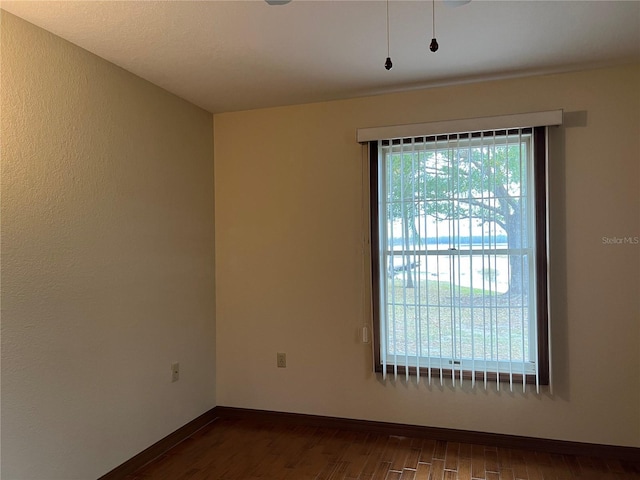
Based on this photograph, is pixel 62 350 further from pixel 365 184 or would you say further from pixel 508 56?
pixel 508 56

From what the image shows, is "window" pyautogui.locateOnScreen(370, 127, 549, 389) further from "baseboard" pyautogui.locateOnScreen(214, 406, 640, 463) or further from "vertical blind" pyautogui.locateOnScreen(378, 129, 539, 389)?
"baseboard" pyautogui.locateOnScreen(214, 406, 640, 463)

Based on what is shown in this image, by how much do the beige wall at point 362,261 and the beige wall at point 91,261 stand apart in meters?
0.35

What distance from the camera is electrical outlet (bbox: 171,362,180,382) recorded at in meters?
3.20

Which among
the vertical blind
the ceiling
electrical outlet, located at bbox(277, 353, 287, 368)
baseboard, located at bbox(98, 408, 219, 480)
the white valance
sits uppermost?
the ceiling

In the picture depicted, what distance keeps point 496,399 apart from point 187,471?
1.93 m

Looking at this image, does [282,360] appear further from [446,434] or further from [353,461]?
[446,434]

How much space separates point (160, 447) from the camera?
9.98 ft

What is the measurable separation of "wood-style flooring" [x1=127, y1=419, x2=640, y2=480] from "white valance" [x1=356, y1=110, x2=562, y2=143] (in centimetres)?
200

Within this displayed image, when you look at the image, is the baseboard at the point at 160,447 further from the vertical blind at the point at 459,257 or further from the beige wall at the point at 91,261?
the vertical blind at the point at 459,257

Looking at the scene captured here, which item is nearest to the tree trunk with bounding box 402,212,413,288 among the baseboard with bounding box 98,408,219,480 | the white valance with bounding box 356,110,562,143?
the white valance with bounding box 356,110,562,143

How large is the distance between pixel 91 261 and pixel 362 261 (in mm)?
1699

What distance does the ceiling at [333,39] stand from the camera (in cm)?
214

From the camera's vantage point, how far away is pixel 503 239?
3.02 metres

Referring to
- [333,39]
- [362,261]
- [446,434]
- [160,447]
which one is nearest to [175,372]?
[160,447]
